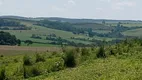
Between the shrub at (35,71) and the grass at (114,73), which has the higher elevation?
the grass at (114,73)

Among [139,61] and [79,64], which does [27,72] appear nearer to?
[79,64]

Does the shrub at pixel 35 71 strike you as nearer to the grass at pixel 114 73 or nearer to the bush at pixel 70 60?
the bush at pixel 70 60

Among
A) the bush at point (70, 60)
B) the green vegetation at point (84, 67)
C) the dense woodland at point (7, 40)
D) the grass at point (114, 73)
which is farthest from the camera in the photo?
the dense woodland at point (7, 40)

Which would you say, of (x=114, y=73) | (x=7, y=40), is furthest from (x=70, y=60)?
(x=7, y=40)

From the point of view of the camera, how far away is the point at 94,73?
2391 cm

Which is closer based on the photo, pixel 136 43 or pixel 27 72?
pixel 27 72

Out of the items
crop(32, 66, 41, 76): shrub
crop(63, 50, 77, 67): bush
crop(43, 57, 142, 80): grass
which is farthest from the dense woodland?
crop(43, 57, 142, 80): grass

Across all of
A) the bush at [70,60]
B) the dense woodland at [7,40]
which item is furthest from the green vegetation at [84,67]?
the dense woodland at [7,40]

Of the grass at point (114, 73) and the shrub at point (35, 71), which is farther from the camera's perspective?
the shrub at point (35, 71)

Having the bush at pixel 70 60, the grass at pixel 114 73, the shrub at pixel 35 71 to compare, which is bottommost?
the shrub at pixel 35 71

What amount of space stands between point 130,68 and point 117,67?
1.54 m

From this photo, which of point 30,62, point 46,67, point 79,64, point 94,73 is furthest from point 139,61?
point 30,62

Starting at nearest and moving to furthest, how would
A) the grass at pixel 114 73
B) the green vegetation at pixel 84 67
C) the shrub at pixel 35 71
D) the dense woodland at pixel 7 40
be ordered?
the grass at pixel 114 73
the green vegetation at pixel 84 67
the shrub at pixel 35 71
the dense woodland at pixel 7 40

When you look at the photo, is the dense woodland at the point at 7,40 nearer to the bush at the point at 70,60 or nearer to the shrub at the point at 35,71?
the bush at the point at 70,60
